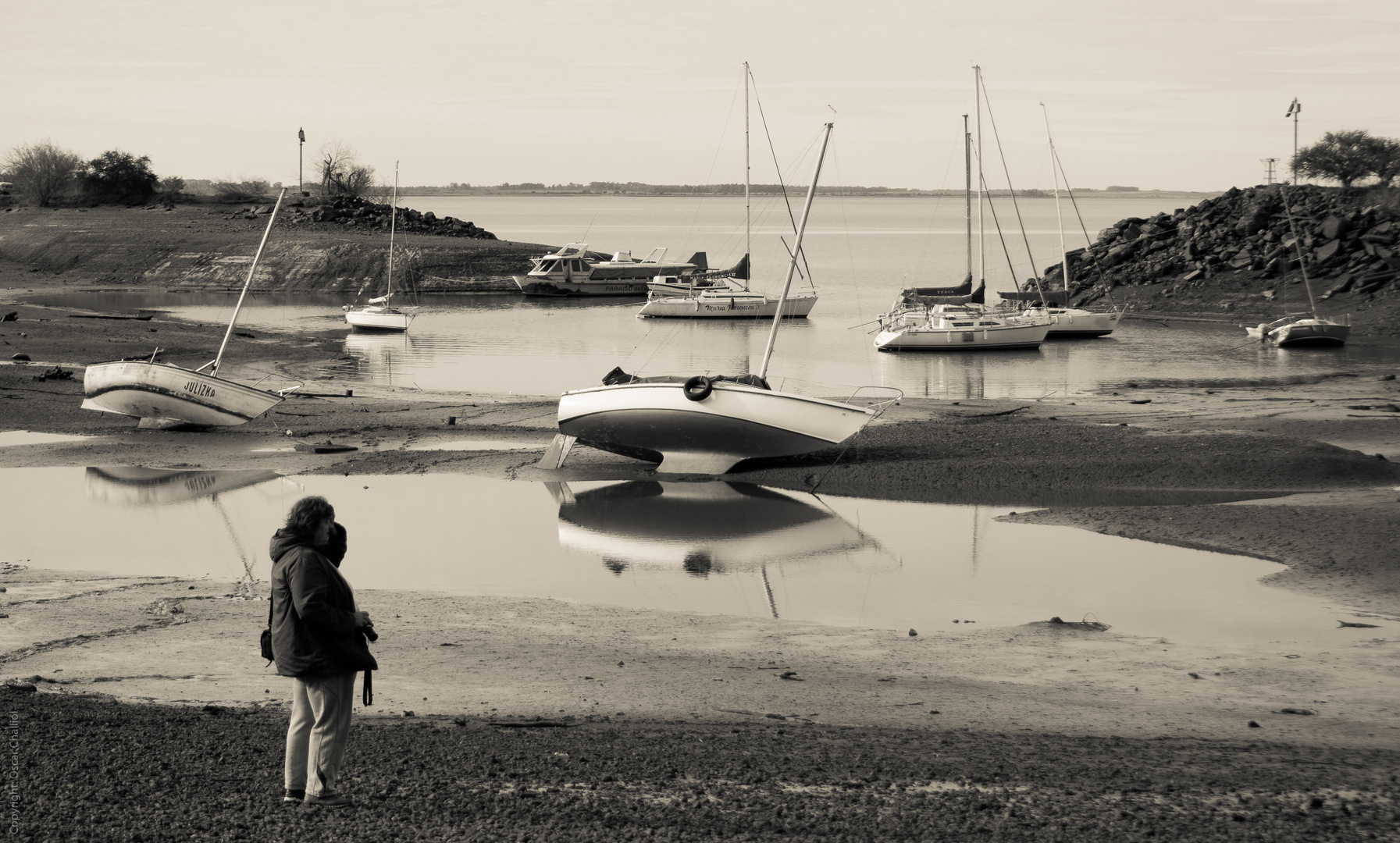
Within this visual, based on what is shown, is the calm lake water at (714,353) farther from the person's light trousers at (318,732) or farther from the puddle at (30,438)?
the person's light trousers at (318,732)

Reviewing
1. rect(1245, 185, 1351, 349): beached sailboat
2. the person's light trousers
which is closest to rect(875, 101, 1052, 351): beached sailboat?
rect(1245, 185, 1351, 349): beached sailboat

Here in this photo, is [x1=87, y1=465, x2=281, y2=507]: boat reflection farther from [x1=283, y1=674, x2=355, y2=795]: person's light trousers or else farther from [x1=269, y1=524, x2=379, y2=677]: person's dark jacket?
[x1=269, y1=524, x2=379, y2=677]: person's dark jacket

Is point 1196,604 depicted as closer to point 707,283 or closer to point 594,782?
point 594,782

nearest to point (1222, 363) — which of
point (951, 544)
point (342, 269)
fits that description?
Result: point (951, 544)

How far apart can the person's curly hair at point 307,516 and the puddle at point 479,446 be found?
674 inches

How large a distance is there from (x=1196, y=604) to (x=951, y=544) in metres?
3.91

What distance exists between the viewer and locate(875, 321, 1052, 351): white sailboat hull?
153 feet

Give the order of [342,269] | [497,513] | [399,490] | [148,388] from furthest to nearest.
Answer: [342,269], [148,388], [399,490], [497,513]

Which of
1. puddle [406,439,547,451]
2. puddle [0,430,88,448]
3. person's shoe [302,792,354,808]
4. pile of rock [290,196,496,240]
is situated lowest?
person's shoe [302,792,354,808]

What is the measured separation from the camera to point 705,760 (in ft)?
24.5

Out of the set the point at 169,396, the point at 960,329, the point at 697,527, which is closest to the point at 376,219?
the point at 960,329

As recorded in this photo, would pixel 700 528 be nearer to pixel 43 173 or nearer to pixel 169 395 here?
pixel 169 395

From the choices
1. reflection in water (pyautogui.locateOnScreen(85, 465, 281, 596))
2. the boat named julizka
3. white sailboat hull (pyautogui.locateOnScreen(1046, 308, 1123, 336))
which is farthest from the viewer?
the boat named julizka

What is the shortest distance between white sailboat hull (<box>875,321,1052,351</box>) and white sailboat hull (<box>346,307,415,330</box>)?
19.2 meters
